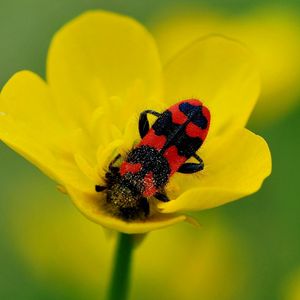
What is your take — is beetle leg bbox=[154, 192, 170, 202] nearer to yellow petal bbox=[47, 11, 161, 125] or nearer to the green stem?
the green stem

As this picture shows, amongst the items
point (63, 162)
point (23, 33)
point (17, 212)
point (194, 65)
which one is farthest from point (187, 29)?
point (63, 162)

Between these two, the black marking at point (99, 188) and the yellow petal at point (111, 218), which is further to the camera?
the black marking at point (99, 188)

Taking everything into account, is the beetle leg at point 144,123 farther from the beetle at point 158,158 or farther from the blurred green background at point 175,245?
the blurred green background at point 175,245

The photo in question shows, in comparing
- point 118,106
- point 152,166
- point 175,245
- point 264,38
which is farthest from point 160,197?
point 264,38

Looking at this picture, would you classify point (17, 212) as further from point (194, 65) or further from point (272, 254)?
point (194, 65)

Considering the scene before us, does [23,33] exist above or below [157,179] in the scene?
below

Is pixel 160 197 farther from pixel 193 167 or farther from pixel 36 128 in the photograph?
pixel 36 128

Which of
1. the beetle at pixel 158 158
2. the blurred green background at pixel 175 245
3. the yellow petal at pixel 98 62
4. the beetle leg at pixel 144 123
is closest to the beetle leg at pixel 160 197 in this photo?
the beetle at pixel 158 158
